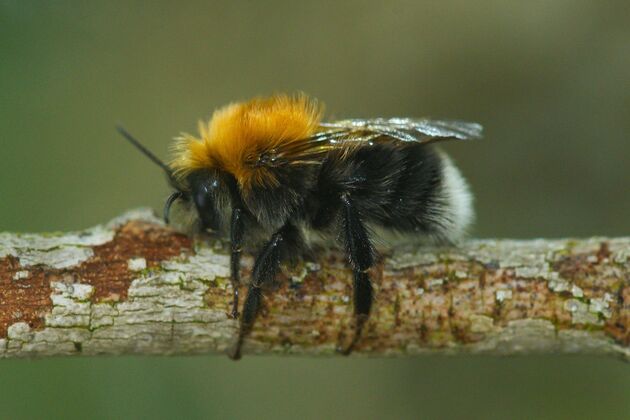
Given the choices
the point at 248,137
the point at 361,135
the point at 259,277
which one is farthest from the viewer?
the point at 361,135

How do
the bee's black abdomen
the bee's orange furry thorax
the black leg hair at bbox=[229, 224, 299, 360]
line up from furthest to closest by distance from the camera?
the bee's black abdomen, the bee's orange furry thorax, the black leg hair at bbox=[229, 224, 299, 360]

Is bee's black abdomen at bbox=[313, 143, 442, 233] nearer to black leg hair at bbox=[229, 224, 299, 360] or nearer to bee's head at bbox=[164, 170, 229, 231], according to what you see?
black leg hair at bbox=[229, 224, 299, 360]

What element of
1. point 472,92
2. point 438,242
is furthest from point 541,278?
point 472,92

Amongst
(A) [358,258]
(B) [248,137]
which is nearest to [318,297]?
(A) [358,258]

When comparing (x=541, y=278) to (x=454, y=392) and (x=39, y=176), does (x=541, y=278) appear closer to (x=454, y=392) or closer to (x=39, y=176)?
(x=454, y=392)

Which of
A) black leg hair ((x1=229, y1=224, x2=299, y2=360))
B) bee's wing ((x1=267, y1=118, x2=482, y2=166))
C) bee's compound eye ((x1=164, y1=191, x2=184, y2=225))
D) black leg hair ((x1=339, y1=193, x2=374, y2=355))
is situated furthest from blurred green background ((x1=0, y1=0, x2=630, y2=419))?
bee's wing ((x1=267, y1=118, x2=482, y2=166))

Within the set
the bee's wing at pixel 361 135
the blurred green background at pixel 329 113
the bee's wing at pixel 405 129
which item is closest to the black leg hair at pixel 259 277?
the bee's wing at pixel 361 135

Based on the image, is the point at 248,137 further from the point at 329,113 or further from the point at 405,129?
the point at 329,113
